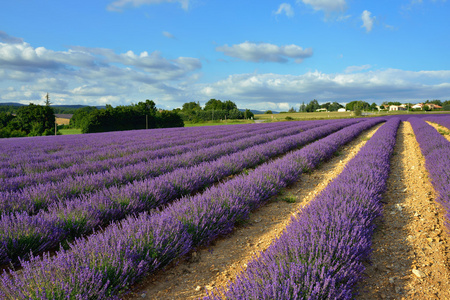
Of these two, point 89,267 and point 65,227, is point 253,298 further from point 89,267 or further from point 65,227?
point 65,227

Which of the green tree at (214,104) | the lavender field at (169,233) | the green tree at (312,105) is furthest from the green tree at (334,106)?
the lavender field at (169,233)

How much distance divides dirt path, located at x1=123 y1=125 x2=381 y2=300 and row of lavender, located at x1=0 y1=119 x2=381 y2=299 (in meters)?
0.15

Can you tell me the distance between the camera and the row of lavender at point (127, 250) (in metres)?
1.61

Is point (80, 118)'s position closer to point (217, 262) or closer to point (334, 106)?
point (217, 262)

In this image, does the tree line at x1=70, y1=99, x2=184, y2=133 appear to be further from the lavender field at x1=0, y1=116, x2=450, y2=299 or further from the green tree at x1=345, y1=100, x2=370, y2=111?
the green tree at x1=345, y1=100, x2=370, y2=111

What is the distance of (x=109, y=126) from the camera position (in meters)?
34.7

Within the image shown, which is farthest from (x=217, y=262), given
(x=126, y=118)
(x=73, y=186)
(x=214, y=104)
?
(x=214, y=104)

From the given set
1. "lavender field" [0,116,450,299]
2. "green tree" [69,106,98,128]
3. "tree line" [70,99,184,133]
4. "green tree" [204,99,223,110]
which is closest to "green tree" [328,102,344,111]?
"green tree" [204,99,223,110]

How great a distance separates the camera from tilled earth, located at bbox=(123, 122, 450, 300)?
2090 millimetres

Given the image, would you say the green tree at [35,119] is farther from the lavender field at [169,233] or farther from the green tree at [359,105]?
the green tree at [359,105]

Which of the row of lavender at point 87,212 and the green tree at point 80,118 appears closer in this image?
Answer: the row of lavender at point 87,212

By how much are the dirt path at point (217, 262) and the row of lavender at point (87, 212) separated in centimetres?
109

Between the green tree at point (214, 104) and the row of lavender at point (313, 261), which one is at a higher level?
the green tree at point (214, 104)

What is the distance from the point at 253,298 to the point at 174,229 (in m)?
1.11
